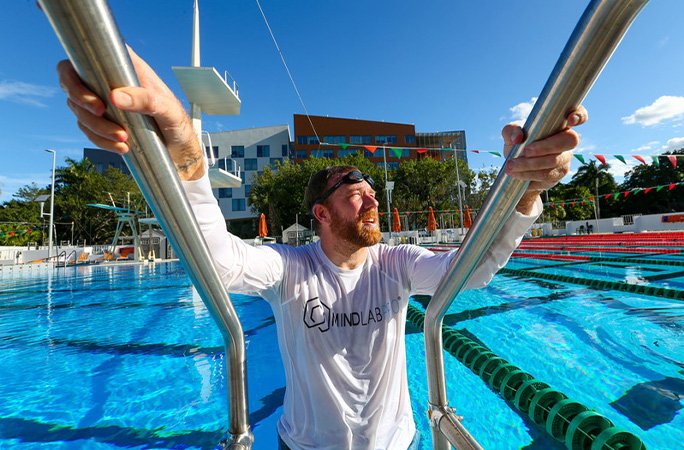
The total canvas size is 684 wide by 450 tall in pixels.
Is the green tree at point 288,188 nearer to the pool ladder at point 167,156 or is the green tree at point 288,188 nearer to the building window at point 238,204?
the building window at point 238,204

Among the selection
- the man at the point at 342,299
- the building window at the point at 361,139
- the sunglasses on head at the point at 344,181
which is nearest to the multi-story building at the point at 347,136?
the building window at the point at 361,139

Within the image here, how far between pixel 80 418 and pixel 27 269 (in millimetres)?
20712

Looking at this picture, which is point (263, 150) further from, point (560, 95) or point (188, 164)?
point (560, 95)

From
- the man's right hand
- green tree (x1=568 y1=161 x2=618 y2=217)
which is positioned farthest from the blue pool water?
green tree (x1=568 y1=161 x2=618 y2=217)

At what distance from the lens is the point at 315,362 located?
5.19ft

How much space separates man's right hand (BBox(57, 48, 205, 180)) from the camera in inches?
19.9

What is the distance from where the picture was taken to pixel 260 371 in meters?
4.25

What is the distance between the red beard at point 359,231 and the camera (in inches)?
70.3

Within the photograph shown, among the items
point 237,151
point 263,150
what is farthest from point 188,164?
point 237,151

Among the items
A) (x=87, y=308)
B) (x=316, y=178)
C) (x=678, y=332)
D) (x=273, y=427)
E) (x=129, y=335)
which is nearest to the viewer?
(x=316, y=178)

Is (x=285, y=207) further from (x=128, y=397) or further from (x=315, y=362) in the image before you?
(x=315, y=362)

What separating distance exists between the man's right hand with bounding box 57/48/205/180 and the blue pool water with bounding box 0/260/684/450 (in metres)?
2.89

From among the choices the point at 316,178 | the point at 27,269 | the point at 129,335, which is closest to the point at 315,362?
the point at 316,178

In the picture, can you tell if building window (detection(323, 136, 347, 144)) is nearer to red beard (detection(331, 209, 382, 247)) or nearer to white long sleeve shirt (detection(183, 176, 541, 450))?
red beard (detection(331, 209, 382, 247))
